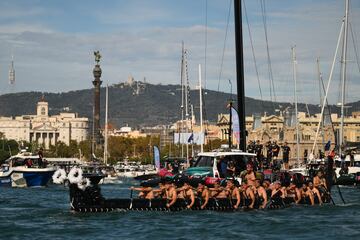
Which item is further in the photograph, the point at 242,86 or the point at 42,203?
the point at 42,203

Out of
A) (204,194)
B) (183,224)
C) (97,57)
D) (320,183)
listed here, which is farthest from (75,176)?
(97,57)

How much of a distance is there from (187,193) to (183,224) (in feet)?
13.0

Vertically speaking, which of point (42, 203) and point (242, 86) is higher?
point (242, 86)

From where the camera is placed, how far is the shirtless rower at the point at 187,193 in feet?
137

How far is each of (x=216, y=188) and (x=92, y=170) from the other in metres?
59.1

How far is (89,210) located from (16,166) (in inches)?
1677

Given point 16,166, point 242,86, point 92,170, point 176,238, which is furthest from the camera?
point 92,170

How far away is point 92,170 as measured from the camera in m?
100

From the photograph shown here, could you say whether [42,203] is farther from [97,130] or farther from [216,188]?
[97,130]

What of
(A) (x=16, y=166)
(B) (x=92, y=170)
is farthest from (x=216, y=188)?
(B) (x=92, y=170)

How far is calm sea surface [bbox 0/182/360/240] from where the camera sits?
35.3 meters

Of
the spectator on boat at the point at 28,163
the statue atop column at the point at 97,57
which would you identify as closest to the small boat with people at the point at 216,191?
the spectator on boat at the point at 28,163

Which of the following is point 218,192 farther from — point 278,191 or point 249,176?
point 278,191

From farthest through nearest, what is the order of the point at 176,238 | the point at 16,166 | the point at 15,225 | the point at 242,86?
the point at 16,166
the point at 242,86
the point at 15,225
the point at 176,238
